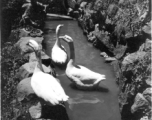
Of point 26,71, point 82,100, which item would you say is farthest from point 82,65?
point 26,71

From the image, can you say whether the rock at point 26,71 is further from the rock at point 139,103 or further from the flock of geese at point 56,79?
the rock at point 139,103

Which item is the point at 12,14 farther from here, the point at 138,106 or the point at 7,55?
the point at 138,106

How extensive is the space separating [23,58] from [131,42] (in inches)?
99.8

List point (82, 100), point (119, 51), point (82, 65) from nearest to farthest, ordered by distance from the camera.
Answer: point (82, 100) < point (82, 65) < point (119, 51)

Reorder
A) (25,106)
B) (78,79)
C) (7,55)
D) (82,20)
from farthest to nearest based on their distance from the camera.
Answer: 1. (82,20)
2. (7,55)
3. (78,79)
4. (25,106)

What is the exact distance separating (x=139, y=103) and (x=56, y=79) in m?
1.91

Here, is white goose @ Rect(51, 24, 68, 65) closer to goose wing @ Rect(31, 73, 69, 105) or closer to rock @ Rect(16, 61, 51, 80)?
rock @ Rect(16, 61, 51, 80)

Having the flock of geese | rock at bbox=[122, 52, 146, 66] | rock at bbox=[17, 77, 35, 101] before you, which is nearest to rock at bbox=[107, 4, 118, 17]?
the flock of geese

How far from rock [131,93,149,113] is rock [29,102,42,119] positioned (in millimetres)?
1481

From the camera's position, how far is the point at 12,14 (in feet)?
28.8

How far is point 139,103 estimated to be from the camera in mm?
4242

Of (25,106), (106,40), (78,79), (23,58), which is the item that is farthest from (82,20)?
(25,106)

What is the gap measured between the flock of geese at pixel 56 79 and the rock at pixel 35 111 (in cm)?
35

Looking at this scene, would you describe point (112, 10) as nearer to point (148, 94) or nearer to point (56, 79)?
point (56, 79)
